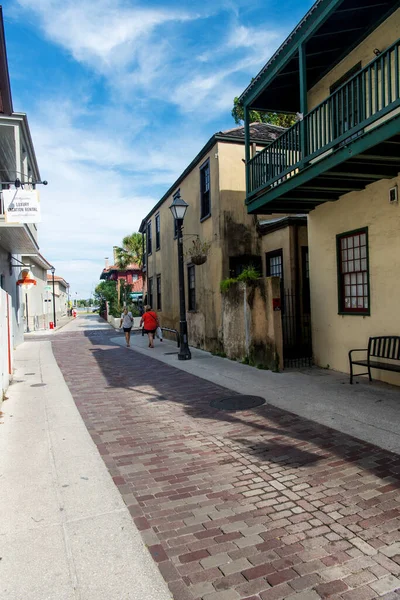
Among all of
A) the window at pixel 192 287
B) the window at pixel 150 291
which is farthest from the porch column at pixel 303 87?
the window at pixel 150 291

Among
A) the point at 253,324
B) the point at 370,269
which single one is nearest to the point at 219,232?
the point at 253,324

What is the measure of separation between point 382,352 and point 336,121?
426 cm

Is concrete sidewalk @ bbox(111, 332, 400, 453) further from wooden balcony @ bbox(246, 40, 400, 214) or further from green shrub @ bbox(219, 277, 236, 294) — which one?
wooden balcony @ bbox(246, 40, 400, 214)

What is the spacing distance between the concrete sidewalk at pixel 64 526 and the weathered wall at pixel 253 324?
517cm

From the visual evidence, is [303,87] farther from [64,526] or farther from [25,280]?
[25,280]

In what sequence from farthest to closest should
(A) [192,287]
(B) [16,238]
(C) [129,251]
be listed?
(C) [129,251], (A) [192,287], (B) [16,238]

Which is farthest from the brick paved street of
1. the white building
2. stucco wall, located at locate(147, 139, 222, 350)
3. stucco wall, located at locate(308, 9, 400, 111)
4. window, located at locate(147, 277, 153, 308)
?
window, located at locate(147, 277, 153, 308)

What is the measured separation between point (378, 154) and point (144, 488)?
601cm

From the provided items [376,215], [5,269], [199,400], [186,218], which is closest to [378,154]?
[376,215]

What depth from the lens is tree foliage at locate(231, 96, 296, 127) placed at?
2516 cm

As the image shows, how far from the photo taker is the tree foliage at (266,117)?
82.5 ft

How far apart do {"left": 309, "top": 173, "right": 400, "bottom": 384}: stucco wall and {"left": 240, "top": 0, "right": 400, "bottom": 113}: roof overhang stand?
2.97m

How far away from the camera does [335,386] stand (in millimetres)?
8078

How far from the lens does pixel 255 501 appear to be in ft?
12.3
